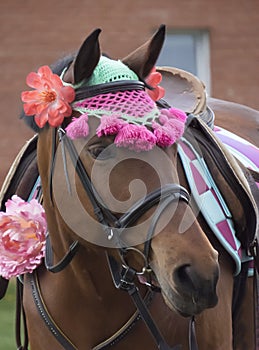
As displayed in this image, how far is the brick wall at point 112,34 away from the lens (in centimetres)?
1111

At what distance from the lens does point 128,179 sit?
9.02 ft

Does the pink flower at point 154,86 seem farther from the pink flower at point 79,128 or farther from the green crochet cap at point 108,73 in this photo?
the pink flower at point 79,128

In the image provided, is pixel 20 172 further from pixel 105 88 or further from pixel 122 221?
pixel 122 221

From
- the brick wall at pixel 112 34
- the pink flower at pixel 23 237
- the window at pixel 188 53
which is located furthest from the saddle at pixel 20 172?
the window at pixel 188 53

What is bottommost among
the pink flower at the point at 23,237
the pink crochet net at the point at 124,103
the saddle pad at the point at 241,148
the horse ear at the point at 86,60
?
the saddle pad at the point at 241,148

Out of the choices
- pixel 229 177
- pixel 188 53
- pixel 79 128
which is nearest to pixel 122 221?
pixel 79 128

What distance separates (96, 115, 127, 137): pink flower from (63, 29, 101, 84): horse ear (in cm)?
22

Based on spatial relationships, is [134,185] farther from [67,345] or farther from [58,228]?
[67,345]

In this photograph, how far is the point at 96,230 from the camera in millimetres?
2904

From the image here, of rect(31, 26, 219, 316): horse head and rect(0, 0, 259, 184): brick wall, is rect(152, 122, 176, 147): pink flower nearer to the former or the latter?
rect(31, 26, 219, 316): horse head

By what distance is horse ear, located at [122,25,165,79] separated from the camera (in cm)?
301

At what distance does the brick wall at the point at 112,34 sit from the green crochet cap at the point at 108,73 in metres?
7.96

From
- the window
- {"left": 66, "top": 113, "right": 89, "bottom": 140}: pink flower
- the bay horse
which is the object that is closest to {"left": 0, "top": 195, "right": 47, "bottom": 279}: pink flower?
the bay horse

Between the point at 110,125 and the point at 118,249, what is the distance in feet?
1.37
